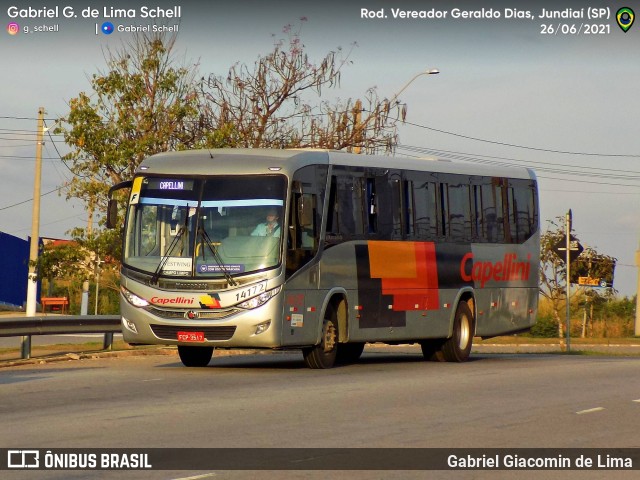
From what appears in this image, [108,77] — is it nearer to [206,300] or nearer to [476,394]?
[206,300]

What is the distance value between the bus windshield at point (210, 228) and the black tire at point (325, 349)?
1969 mm

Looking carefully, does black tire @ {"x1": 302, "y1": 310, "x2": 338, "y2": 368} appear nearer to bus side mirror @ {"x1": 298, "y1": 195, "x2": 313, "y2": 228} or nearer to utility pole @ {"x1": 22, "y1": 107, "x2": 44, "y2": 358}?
bus side mirror @ {"x1": 298, "y1": 195, "x2": 313, "y2": 228}

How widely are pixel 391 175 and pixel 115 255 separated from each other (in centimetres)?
872

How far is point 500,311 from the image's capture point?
2650cm

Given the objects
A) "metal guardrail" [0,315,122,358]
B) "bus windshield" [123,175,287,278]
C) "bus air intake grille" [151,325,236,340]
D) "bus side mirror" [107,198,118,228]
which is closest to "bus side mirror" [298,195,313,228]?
"bus windshield" [123,175,287,278]

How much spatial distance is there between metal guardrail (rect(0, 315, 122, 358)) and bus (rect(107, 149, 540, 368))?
Result: 3.02 metres

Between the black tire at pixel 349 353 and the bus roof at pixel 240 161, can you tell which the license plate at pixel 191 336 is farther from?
the black tire at pixel 349 353

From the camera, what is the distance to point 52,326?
24484 millimetres

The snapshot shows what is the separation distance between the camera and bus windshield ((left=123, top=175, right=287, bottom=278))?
19906mm

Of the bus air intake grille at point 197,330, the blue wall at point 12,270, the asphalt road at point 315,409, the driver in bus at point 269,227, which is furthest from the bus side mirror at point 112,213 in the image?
the blue wall at point 12,270

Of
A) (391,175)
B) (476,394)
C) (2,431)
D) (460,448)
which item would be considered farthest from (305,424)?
(391,175)

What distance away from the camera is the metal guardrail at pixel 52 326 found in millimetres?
22969

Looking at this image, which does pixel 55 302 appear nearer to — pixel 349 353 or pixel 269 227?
pixel 349 353

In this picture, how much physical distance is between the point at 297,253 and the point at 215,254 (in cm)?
128
